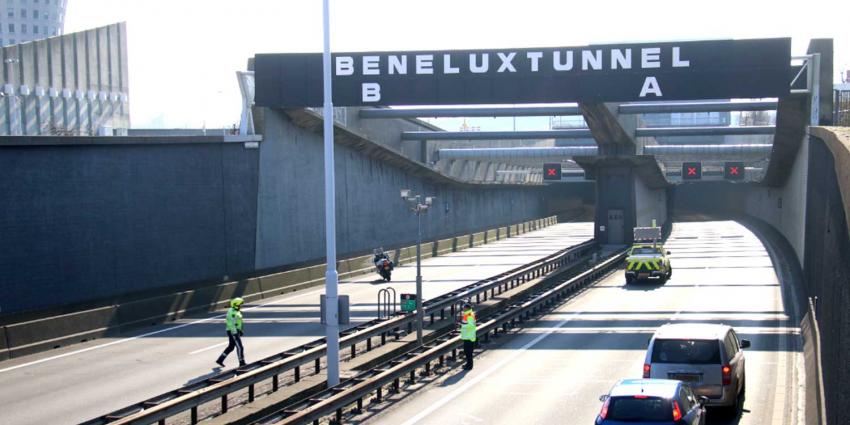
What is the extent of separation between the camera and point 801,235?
40125mm

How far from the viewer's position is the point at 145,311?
3109cm

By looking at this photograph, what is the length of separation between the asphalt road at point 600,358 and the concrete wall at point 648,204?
25.4 metres

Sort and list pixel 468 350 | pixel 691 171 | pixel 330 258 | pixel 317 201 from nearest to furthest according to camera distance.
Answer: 1. pixel 330 258
2. pixel 468 350
3. pixel 317 201
4. pixel 691 171

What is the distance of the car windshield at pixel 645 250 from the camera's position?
43625 mm

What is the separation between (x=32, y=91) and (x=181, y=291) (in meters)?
14.7

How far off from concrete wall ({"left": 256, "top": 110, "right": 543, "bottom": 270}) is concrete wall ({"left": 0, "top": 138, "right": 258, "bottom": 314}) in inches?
67.7

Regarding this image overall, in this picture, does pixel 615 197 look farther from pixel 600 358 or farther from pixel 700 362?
pixel 700 362

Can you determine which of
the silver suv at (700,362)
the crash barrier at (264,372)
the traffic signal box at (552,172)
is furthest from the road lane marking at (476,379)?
the traffic signal box at (552,172)

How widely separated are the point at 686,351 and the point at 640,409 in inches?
166

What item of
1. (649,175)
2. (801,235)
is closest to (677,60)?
(801,235)

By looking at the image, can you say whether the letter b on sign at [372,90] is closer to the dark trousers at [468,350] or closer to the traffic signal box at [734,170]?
the dark trousers at [468,350]

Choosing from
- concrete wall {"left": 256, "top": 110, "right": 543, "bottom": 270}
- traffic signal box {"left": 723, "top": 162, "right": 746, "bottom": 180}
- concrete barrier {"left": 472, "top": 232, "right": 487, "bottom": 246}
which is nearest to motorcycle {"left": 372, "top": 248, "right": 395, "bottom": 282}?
concrete wall {"left": 256, "top": 110, "right": 543, "bottom": 270}

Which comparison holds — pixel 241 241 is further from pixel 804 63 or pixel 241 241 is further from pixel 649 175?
pixel 649 175

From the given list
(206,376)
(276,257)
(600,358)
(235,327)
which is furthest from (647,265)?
(206,376)
